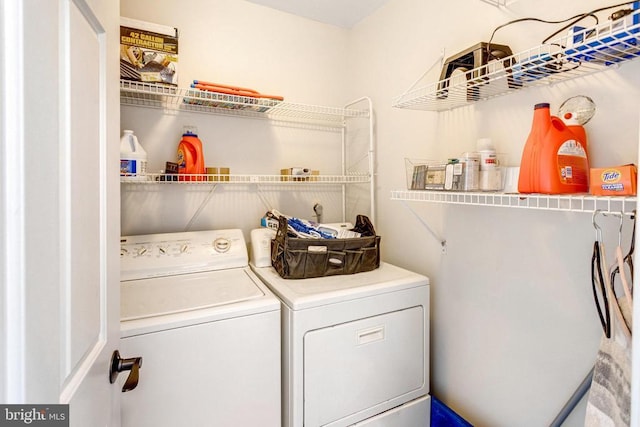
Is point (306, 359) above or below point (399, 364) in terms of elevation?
above

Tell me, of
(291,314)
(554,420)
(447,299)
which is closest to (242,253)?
(291,314)

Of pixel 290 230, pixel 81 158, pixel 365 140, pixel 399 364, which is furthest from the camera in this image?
pixel 365 140

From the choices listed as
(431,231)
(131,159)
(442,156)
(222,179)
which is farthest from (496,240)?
(131,159)

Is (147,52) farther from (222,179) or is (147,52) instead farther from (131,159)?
(222,179)

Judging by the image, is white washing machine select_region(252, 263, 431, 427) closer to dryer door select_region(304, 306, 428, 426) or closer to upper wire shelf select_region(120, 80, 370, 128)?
dryer door select_region(304, 306, 428, 426)

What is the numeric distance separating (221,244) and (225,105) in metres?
0.85

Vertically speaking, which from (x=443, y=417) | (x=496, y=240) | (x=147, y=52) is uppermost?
(x=147, y=52)

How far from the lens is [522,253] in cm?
135

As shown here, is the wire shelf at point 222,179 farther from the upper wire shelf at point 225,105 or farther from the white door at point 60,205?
the white door at point 60,205

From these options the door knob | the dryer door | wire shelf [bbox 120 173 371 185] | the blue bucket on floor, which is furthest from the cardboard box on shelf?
the blue bucket on floor

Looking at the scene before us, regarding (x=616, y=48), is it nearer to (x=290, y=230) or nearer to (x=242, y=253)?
(x=290, y=230)

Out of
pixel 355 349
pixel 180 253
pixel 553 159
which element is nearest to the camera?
pixel 553 159

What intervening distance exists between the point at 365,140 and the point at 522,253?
1295 millimetres

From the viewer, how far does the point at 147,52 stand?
1.54 m
